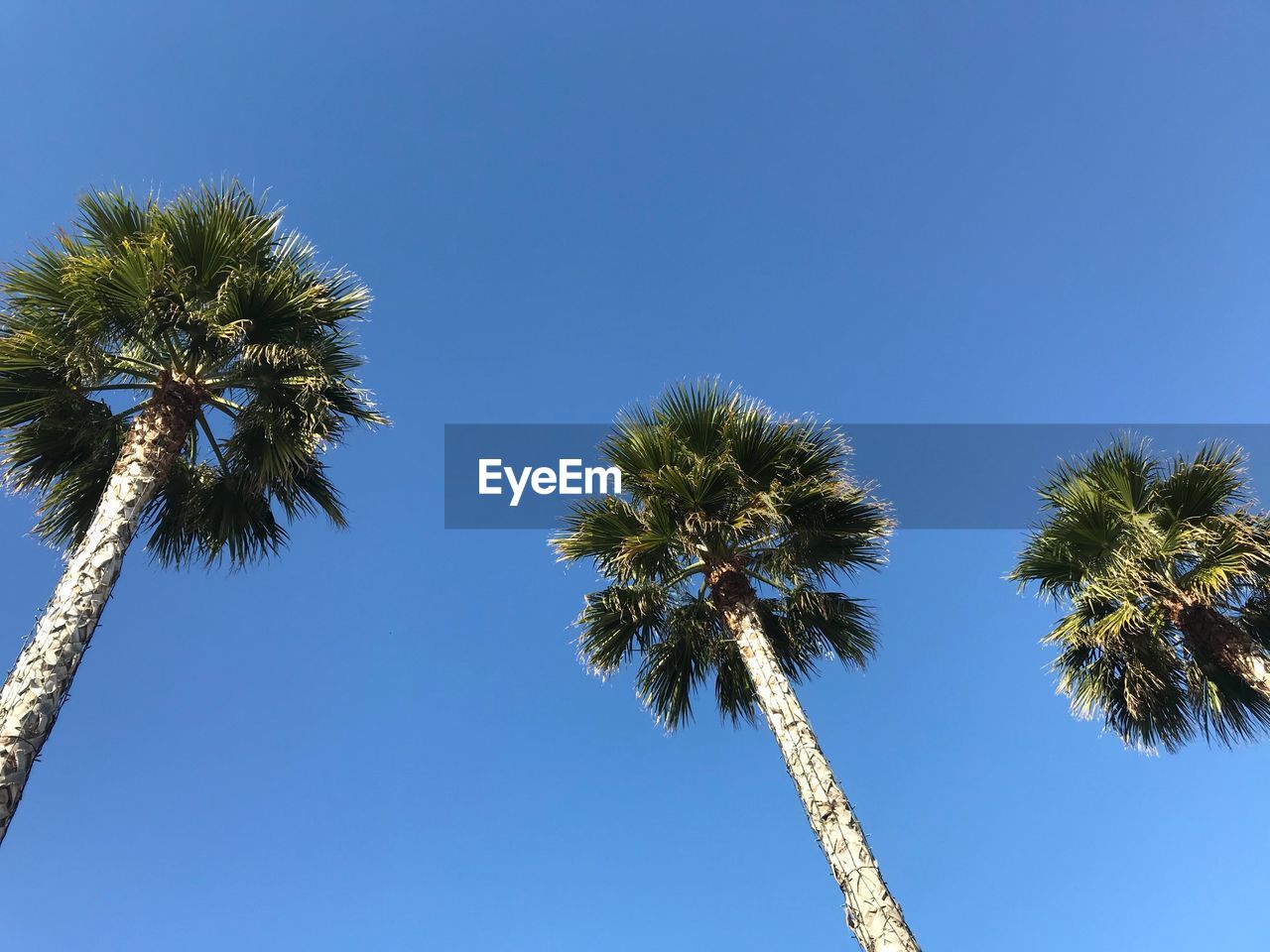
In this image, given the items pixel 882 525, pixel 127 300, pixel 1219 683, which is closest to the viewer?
pixel 127 300

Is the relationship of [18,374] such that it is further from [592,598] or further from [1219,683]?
[1219,683]

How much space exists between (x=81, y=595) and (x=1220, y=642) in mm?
12069

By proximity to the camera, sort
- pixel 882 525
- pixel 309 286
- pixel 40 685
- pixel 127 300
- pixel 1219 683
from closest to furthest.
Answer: pixel 40 685 < pixel 127 300 < pixel 309 286 < pixel 882 525 < pixel 1219 683

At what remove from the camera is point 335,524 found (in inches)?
358

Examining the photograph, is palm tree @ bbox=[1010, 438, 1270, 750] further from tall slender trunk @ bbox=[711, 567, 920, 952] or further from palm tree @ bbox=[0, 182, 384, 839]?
palm tree @ bbox=[0, 182, 384, 839]

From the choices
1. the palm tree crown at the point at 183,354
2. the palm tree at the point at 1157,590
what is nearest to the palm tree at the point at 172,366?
the palm tree crown at the point at 183,354

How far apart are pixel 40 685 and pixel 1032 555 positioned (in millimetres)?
Result: 11274

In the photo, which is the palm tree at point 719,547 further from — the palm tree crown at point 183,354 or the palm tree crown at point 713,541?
the palm tree crown at point 183,354

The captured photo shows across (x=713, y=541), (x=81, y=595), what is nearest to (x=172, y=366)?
(x=81, y=595)

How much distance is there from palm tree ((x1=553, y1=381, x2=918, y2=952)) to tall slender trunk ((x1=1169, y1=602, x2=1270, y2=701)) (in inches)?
157

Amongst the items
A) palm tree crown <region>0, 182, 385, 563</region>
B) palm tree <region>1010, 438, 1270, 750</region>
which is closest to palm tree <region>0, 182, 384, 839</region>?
palm tree crown <region>0, 182, 385, 563</region>

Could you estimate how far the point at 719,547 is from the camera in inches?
350

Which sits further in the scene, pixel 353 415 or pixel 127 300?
pixel 353 415

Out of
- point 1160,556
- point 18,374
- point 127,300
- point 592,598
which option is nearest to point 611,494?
point 592,598
